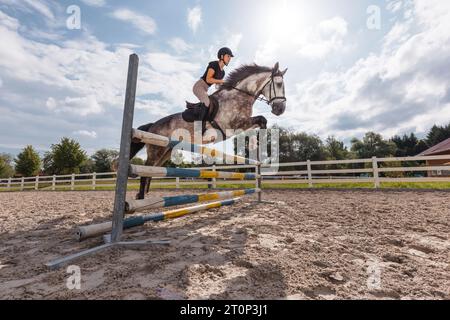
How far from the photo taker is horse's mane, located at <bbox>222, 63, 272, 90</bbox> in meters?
4.95

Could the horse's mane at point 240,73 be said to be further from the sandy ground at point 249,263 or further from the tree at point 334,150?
the tree at point 334,150

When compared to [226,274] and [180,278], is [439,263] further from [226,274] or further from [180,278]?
[180,278]

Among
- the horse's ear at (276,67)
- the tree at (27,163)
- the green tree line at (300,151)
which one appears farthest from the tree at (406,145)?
the tree at (27,163)

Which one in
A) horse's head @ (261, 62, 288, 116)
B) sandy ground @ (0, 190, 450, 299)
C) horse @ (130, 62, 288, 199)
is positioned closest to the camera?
sandy ground @ (0, 190, 450, 299)

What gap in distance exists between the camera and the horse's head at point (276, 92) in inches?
191

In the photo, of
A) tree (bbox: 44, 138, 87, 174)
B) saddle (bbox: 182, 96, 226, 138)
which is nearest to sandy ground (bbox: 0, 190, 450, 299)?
saddle (bbox: 182, 96, 226, 138)

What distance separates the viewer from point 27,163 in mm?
32062

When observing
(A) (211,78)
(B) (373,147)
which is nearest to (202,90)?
(A) (211,78)

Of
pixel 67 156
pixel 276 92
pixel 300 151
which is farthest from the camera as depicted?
pixel 300 151

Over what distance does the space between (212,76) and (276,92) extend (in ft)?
4.45

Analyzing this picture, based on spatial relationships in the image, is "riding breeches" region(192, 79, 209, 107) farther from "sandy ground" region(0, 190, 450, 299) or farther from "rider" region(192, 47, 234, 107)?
"sandy ground" region(0, 190, 450, 299)

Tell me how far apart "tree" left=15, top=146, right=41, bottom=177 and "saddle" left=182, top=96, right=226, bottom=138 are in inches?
1438

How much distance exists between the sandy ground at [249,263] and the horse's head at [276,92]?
2.51 m

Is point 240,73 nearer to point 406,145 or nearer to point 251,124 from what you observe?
point 251,124
